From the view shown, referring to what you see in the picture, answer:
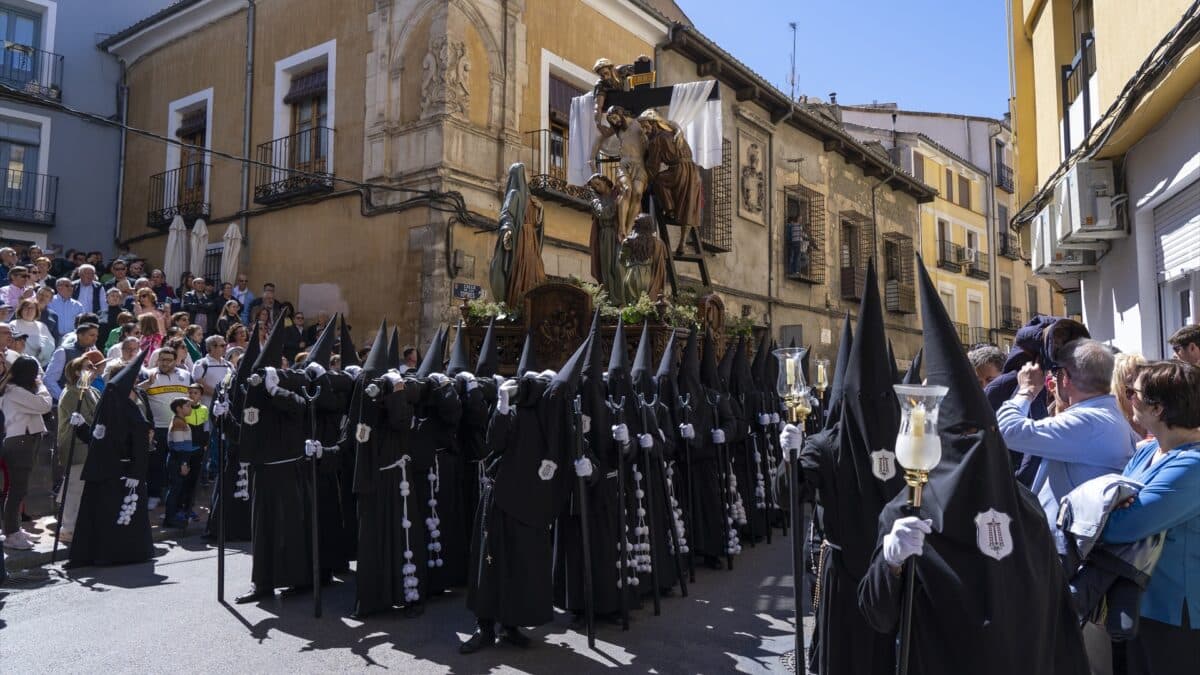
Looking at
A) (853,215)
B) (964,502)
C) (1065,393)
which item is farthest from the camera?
(853,215)

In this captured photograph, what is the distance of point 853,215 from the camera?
1011 inches

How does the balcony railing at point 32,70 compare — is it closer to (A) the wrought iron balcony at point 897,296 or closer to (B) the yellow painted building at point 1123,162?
(B) the yellow painted building at point 1123,162

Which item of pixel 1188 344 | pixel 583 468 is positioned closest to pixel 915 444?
pixel 1188 344

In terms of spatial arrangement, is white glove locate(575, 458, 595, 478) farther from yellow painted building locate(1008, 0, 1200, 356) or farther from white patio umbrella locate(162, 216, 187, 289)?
white patio umbrella locate(162, 216, 187, 289)

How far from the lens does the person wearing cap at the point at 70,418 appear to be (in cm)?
781

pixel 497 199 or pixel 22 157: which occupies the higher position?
pixel 22 157

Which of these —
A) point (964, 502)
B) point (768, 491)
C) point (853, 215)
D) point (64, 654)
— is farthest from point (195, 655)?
point (853, 215)

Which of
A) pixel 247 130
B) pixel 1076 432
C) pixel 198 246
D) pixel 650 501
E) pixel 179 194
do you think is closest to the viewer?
pixel 1076 432

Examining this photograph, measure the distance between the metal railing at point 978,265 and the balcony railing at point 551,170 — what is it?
20.6m

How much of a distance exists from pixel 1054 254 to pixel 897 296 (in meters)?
17.8

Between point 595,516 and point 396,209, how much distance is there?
947 centimetres

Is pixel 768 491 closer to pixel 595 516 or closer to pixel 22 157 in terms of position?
pixel 595 516

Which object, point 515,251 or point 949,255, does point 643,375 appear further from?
point 949,255

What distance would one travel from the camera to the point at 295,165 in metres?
15.8
